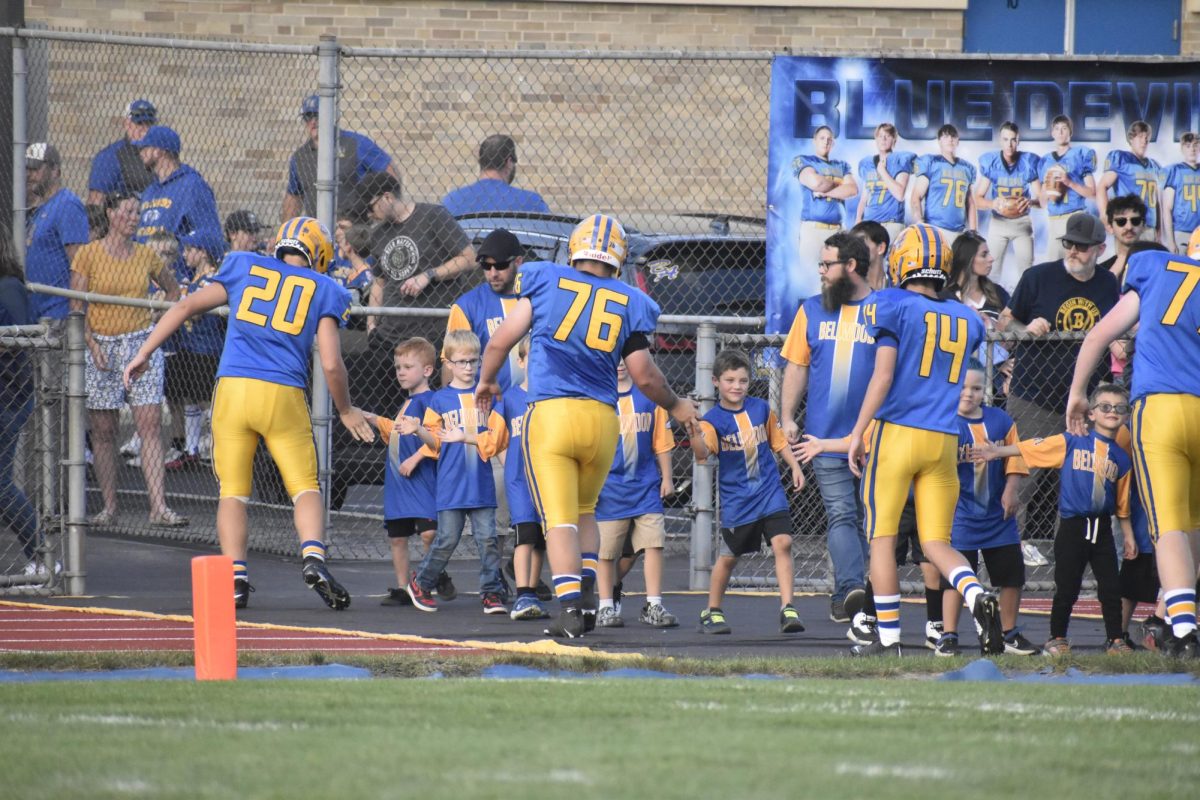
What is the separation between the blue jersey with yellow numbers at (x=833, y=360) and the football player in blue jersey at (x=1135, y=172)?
262 cm

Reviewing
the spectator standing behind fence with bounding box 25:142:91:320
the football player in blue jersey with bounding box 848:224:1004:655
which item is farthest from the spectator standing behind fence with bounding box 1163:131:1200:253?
the spectator standing behind fence with bounding box 25:142:91:320

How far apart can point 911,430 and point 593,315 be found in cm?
160

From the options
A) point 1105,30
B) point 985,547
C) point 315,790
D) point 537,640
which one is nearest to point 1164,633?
point 985,547

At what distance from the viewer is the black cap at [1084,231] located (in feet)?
33.9

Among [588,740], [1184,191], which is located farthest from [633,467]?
[588,740]

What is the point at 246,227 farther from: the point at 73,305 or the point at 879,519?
the point at 879,519

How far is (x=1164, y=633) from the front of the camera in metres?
8.23

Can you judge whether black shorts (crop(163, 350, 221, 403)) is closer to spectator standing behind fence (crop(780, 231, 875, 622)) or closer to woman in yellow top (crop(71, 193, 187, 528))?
woman in yellow top (crop(71, 193, 187, 528))

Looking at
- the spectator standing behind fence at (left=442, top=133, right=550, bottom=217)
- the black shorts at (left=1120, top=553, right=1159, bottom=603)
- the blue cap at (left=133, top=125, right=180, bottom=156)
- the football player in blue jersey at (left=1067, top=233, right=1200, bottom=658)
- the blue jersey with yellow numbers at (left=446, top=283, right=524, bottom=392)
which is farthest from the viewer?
the blue cap at (left=133, top=125, right=180, bottom=156)

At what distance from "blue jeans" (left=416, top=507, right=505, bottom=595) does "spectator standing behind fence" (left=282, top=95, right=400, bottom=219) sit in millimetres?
2872

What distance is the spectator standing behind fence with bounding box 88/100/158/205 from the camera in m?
12.6

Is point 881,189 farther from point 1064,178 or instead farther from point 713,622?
point 713,622

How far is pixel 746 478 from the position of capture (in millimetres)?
9422

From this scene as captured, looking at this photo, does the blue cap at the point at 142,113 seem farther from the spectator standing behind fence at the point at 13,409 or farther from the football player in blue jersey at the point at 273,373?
the football player in blue jersey at the point at 273,373
